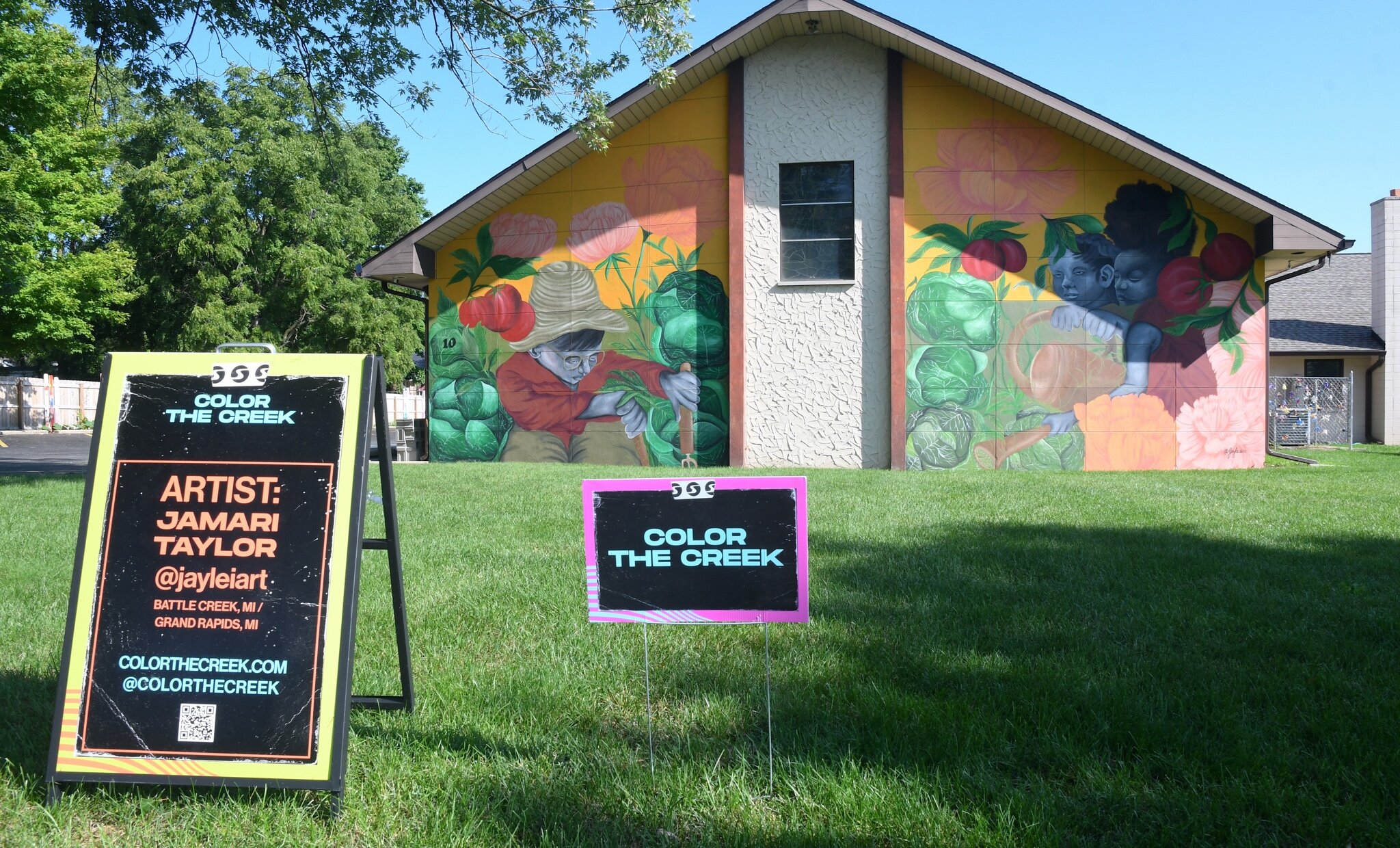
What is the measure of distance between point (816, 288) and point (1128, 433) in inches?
235

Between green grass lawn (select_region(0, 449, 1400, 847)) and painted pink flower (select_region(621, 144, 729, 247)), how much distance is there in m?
11.1

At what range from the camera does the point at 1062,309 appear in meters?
16.3

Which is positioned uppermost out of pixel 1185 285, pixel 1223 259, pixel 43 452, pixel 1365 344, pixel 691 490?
pixel 1223 259

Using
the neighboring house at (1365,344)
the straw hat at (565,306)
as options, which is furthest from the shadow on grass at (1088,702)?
the neighboring house at (1365,344)

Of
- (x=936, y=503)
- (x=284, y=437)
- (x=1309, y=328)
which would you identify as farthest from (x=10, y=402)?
(x=1309, y=328)

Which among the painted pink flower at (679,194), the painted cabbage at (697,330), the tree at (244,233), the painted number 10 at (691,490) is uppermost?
the tree at (244,233)

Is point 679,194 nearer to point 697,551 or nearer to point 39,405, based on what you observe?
point 697,551

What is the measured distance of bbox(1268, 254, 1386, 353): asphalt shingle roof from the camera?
28.8 meters

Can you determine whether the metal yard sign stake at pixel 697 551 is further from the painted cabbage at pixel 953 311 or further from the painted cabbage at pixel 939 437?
the painted cabbage at pixel 953 311

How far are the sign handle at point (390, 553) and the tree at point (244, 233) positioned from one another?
34.2m

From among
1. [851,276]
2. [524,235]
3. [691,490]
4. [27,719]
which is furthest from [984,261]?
[27,719]

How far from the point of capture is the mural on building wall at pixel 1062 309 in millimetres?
16234

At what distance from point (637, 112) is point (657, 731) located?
15180mm

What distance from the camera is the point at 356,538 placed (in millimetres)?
3105
